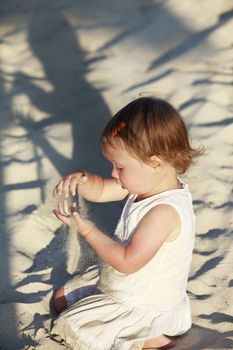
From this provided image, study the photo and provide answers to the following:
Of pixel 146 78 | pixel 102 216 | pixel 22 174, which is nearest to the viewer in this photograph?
pixel 102 216

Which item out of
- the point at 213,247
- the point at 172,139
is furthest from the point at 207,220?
the point at 172,139

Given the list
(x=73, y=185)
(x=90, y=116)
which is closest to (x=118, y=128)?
(x=73, y=185)

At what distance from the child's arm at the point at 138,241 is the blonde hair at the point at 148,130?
0.19m

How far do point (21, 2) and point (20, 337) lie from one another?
3.71 metres

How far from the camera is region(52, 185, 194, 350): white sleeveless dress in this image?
2.35m

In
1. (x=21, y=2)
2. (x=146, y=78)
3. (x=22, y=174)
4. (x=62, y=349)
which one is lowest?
(x=62, y=349)

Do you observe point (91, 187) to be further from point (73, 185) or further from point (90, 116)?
point (90, 116)

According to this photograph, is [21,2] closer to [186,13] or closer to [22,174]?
[186,13]

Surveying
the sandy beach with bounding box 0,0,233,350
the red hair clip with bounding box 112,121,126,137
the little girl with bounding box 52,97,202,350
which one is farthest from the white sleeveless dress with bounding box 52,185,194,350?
the red hair clip with bounding box 112,121,126,137

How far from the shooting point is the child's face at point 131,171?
226cm

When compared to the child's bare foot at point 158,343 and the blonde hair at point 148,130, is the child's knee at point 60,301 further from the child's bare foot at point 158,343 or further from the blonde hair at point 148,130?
the blonde hair at point 148,130

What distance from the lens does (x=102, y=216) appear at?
3186 mm

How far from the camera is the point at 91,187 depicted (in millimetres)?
2586

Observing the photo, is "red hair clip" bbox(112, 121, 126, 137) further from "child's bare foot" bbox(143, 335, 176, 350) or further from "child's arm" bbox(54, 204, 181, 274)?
"child's bare foot" bbox(143, 335, 176, 350)
